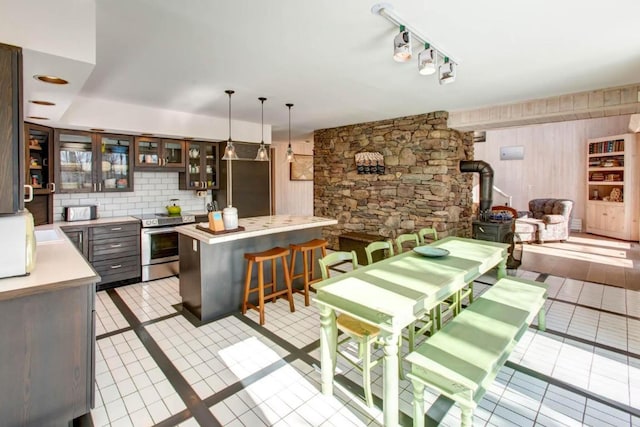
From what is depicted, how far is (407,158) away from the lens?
17.2ft

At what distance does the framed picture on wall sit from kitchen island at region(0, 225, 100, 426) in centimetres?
733

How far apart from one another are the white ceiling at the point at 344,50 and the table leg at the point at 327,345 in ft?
6.34

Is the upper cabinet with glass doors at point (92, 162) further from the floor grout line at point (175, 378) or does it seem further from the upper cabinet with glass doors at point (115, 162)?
the floor grout line at point (175, 378)

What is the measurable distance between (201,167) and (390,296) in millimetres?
4341

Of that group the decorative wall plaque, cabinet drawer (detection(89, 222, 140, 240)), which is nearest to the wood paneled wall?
the decorative wall plaque

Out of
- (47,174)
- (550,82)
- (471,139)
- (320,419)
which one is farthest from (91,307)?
(471,139)

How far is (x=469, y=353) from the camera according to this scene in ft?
5.85

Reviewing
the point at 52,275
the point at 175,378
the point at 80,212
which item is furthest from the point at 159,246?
the point at 52,275

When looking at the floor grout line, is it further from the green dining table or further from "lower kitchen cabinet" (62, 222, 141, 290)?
"lower kitchen cabinet" (62, 222, 141, 290)

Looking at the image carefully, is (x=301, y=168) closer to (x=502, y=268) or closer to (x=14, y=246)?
(x=502, y=268)

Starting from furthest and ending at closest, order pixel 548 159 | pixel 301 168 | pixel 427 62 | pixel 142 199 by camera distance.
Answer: pixel 301 168 → pixel 548 159 → pixel 142 199 → pixel 427 62

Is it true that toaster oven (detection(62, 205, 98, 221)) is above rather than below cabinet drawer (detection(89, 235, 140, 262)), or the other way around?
above

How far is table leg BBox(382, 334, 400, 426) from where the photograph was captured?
1.75m

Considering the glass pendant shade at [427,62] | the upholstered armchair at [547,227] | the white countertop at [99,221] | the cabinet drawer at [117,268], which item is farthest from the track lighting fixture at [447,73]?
the upholstered armchair at [547,227]
